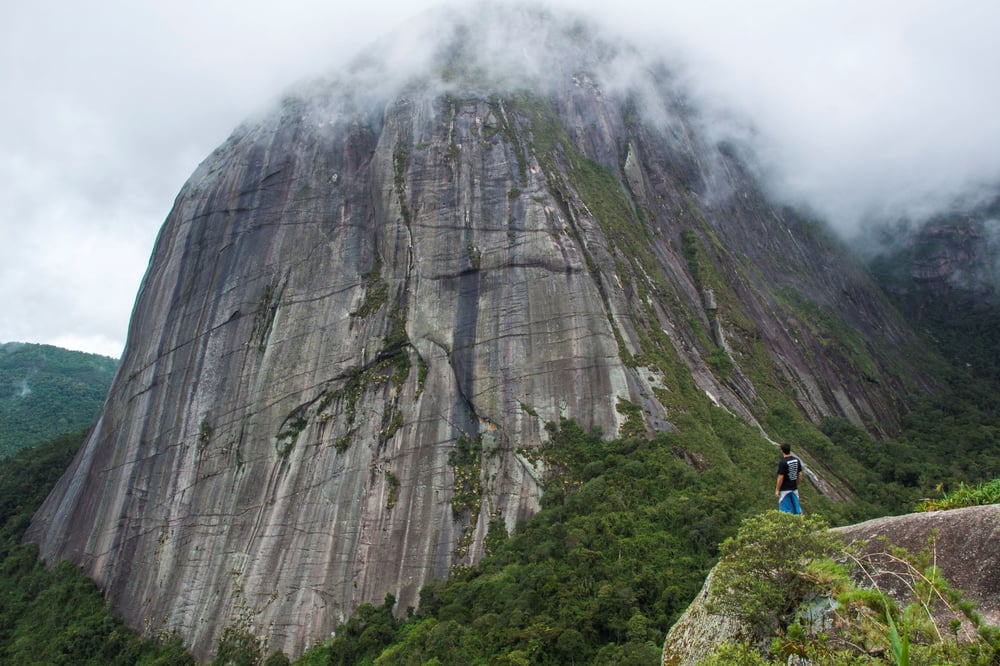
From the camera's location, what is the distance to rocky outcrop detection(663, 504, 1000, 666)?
6977 mm

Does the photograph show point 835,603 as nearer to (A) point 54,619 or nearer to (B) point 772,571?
(B) point 772,571

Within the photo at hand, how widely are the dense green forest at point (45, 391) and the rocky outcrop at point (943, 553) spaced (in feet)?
330

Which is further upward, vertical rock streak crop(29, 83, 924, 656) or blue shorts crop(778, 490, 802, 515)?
vertical rock streak crop(29, 83, 924, 656)

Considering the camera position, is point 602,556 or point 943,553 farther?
point 602,556

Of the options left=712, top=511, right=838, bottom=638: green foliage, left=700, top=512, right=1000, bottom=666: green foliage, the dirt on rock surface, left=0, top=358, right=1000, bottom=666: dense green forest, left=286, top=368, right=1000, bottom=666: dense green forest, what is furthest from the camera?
left=0, top=358, right=1000, bottom=666: dense green forest

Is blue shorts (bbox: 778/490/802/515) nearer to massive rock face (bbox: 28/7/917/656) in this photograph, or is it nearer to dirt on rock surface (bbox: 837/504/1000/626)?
dirt on rock surface (bbox: 837/504/1000/626)

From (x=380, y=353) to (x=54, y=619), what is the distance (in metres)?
28.3

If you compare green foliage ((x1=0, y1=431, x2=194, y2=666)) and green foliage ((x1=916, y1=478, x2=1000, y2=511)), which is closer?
green foliage ((x1=916, y1=478, x2=1000, y2=511))

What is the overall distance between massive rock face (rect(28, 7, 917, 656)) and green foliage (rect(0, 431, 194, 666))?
1.23 meters

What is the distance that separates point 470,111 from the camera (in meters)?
55.6

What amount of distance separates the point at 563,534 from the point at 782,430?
24.3 meters

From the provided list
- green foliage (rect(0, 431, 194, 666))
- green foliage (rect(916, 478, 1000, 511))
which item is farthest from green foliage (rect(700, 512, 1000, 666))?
green foliage (rect(0, 431, 194, 666))

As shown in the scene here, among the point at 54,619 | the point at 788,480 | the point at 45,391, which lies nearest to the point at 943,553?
the point at 788,480

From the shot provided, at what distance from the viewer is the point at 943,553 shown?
7.58 m
